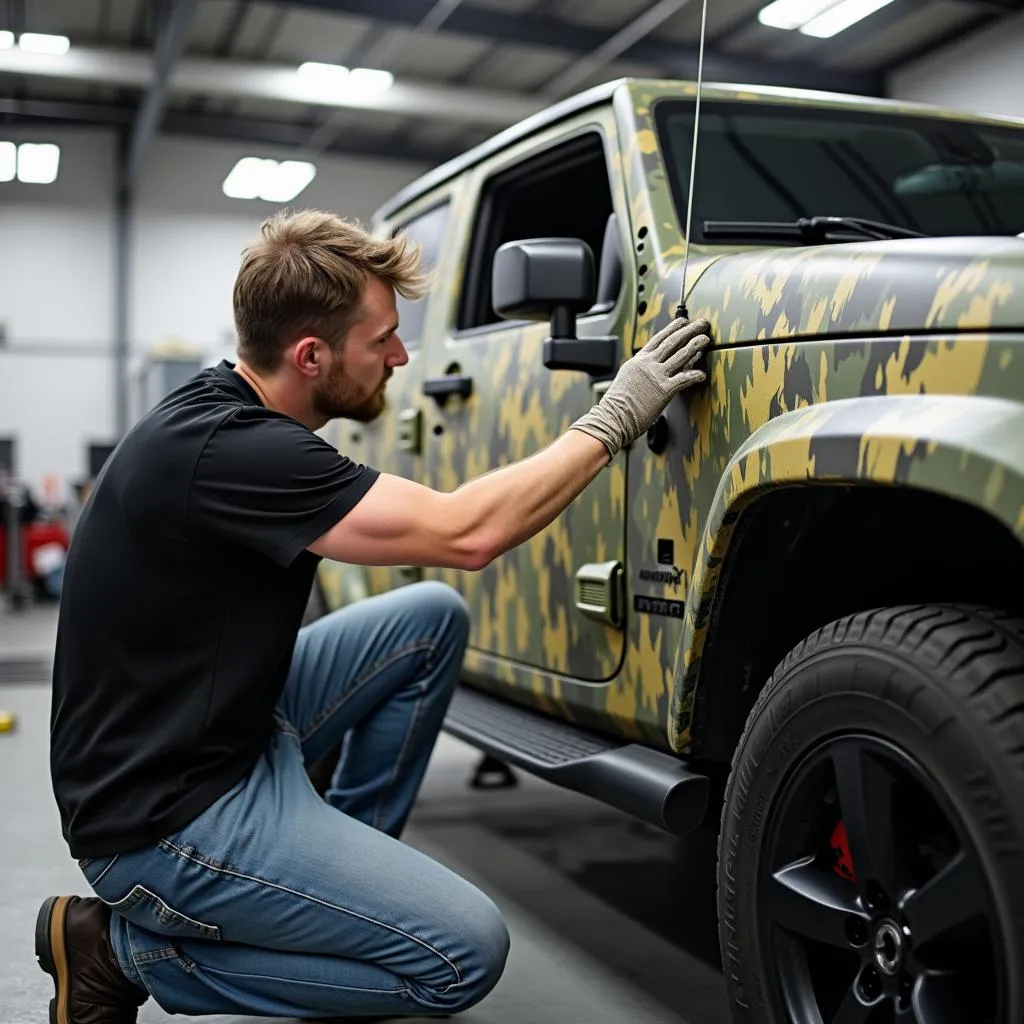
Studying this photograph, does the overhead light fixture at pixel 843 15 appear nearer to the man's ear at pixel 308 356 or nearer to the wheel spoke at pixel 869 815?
the man's ear at pixel 308 356

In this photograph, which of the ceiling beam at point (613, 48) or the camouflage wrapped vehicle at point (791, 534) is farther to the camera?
the ceiling beam at point (613, 48)

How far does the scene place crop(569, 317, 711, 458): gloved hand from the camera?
2.04 metres

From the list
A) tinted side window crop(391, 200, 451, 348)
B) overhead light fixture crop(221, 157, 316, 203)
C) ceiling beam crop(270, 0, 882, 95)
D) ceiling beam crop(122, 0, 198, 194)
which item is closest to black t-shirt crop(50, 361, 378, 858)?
tinted side window crop(391, 200, 451, 348)

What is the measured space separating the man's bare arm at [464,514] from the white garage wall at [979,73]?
0.87m

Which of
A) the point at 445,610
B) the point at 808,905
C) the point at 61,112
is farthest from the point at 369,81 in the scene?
the point at 808,905

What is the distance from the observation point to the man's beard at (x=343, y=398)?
221 centimetres


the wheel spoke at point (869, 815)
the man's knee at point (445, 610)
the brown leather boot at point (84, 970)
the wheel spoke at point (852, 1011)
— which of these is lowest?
the brown leather boot at point (84, 970)

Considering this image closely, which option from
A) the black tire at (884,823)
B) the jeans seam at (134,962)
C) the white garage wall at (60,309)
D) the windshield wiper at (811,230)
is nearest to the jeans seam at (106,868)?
the jeans seam at (134,962)

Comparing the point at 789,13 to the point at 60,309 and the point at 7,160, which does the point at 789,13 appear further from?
the point at 60,309

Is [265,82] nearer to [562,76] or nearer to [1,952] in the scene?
[562,76]

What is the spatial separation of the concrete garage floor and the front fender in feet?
2.13

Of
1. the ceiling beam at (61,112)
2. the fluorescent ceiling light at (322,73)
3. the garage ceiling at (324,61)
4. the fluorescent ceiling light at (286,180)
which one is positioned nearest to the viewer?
the garage ceiling at (324,61)

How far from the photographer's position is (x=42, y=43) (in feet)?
39.8

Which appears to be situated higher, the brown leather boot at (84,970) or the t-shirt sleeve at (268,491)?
the t-shirt sleeve at (268,491)
